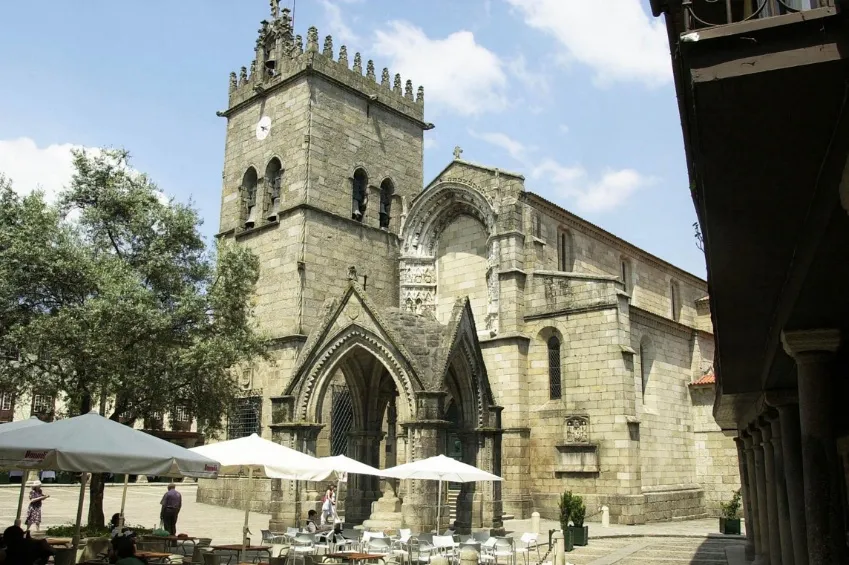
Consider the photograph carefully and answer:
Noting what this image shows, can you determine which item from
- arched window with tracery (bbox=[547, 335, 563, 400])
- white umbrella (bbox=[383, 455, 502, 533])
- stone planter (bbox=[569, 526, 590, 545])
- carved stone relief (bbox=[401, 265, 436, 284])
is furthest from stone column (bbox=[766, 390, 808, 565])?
carved stone relief (bbox=[401, 265, 436, 284])

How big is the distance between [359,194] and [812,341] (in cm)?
2721

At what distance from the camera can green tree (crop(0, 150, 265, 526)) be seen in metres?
18.1

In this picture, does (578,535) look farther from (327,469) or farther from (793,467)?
(793,467)

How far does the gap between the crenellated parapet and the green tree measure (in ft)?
41.5

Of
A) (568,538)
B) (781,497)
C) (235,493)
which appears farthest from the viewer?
(235,493)

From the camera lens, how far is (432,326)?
20.5 metres

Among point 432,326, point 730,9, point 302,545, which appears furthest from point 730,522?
point 730,9

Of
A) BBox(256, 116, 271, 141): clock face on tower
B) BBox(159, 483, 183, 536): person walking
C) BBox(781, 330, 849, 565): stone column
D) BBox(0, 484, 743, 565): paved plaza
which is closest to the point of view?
BBox(781, 330, 849, 565): stone column

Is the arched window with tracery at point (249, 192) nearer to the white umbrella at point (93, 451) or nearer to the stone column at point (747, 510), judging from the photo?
the stone column at point (747, 510)

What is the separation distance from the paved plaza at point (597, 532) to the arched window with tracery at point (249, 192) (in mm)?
12085

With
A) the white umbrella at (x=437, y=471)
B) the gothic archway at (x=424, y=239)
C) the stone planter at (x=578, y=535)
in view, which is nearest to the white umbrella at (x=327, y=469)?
the white umbrella at (x=437, y=471)

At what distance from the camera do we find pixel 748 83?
3451mm

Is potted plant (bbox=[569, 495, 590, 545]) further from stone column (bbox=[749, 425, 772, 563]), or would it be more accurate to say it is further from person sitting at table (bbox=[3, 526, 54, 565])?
person sitting at table (bbox=[3, 526, 54, 565])

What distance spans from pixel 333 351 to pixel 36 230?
25.5 feet
